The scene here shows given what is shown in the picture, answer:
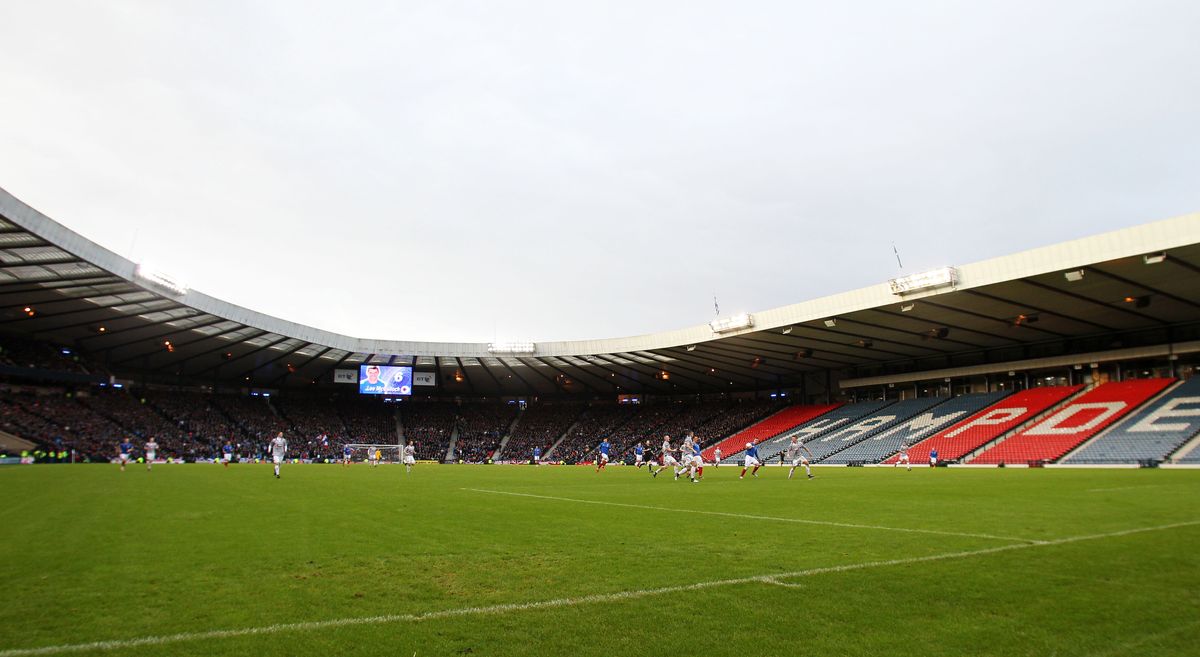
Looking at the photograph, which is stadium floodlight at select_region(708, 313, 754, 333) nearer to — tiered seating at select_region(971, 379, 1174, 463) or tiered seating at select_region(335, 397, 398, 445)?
tiered seating at select_region(971, 379, 1174, 463)

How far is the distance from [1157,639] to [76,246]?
3511cm

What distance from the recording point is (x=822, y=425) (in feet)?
174

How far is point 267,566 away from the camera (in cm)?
730

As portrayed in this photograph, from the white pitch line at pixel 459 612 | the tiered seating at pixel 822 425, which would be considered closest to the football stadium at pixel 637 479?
the white pitch line at pixel 459 612

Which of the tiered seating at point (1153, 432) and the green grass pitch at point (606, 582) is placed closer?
the green grass pitch at point (606, 582)

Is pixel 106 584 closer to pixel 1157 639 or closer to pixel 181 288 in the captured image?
pixel 1157 639

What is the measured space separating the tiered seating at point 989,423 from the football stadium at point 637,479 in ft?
0.82

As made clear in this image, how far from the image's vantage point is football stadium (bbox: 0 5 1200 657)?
16.5 feet

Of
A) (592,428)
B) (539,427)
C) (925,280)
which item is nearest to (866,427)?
(925,280)

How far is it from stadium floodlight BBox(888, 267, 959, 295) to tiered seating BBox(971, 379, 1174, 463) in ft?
38.8

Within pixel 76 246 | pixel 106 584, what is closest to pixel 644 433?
pixel 76 246

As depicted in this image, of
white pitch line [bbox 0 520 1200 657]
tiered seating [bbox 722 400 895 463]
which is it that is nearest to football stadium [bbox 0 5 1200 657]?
white pitch line [bbox 0 520 1200 657]

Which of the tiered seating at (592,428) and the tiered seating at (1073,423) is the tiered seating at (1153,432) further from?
the tiered seating at (592,428)

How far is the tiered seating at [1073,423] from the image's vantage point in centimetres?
3506
